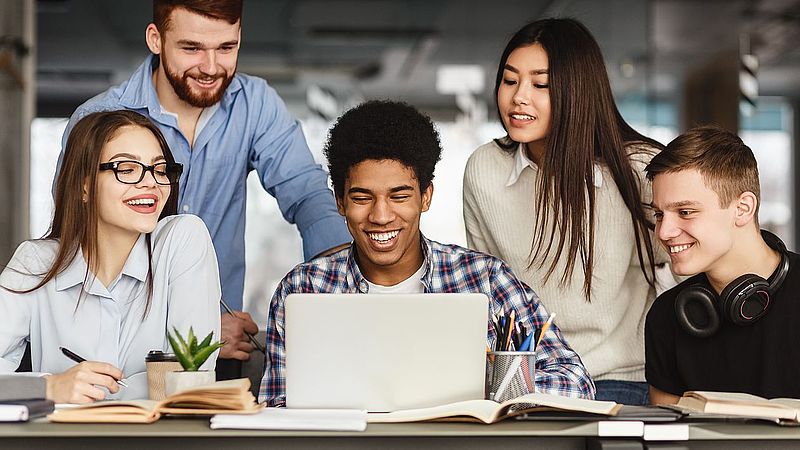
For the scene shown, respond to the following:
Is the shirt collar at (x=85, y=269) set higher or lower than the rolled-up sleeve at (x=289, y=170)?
lower

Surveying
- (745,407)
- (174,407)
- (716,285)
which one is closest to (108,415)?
(174,407)

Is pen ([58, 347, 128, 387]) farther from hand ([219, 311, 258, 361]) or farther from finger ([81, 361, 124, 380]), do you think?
hand ([219, 311, 258, 361])

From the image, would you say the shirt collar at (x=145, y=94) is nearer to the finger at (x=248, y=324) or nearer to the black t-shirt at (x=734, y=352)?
the finger at (x=248, y=324)

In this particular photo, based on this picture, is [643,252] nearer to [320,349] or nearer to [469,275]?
[469,275]

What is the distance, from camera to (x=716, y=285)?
2.08 m

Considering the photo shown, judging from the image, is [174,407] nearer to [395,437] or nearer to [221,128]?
[395,437]

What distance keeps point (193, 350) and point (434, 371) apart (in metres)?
0.40

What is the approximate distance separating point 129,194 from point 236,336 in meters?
0.47

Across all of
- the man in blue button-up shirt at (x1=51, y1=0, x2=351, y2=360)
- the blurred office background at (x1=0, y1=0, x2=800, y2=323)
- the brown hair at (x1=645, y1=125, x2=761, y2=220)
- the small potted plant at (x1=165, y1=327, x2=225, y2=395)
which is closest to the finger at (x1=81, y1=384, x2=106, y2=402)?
the small potted plant at (x1=165, y1=327, x2=225, y2=395)

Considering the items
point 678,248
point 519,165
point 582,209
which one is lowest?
point 678,248

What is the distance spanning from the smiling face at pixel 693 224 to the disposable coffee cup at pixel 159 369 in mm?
998

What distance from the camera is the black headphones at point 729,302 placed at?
6.17ft

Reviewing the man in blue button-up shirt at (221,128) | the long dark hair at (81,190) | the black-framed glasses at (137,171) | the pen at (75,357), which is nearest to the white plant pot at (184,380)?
the pen at (75,357)

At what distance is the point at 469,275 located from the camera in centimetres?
225
